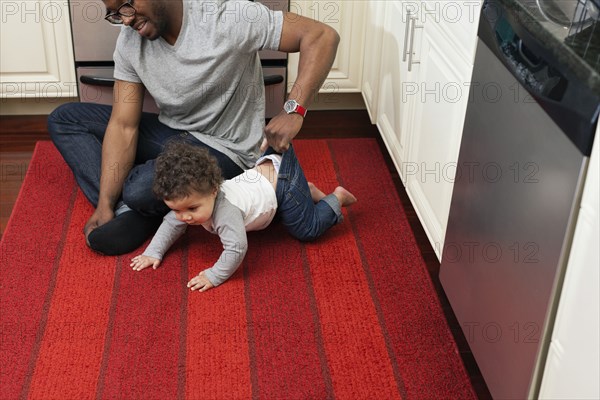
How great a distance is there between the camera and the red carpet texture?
179cm

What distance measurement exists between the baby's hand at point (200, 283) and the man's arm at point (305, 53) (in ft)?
1.22

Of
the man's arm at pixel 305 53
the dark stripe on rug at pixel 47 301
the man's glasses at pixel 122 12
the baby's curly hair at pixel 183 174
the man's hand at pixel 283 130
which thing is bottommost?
the dark stripe on rug at pixel 47 301

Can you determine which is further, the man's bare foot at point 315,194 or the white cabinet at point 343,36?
the white cabinet at point 343,36

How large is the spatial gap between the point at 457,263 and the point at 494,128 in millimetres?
366

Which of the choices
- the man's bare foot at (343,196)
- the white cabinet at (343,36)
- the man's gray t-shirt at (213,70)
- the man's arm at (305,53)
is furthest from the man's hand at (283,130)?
the white cabinet at (343,36)

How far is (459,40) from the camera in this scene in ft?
5.94

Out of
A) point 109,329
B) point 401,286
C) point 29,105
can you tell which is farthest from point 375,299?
point 29,105

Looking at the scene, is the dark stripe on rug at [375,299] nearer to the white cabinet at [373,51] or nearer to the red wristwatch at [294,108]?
the white cabinet at [373,51]

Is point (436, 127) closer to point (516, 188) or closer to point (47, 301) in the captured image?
point (516, 188)

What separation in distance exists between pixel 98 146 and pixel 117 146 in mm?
139

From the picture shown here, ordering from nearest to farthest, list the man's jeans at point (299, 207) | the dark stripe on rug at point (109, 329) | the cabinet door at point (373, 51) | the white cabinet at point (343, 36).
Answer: the dark stripe on rug at point (109, 329) < the man's jeans at point (299, 207) < the cabinet door at point (373, 51) < the white cabinet at point (343, 36)

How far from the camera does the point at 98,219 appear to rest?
224 centimetres

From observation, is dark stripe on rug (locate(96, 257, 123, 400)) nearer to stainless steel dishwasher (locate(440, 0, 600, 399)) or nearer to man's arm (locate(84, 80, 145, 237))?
man's arm (locate(84, 80, 145, 237))

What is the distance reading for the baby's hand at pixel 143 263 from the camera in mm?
2145
